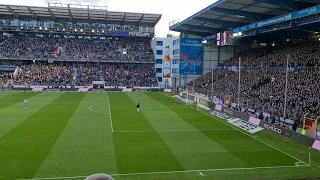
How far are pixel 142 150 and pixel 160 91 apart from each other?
170ft

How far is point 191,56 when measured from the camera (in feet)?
226

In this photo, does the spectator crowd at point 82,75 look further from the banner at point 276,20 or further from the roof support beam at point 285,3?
the roof support beam at point 285,3

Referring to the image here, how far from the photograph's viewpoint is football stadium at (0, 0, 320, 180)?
18.7m

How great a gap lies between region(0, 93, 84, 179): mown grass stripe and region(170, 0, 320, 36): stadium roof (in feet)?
86.3

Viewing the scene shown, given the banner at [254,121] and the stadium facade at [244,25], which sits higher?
the stadium facade at [244,25]

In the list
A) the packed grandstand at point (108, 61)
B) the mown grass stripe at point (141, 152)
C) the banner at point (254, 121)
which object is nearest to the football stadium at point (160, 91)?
the mown grass stripe at point (141, 152)

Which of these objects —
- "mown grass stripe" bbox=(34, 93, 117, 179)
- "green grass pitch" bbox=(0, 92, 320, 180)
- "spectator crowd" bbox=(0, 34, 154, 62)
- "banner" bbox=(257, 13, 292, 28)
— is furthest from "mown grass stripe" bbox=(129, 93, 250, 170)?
"spectator crowd" bbox=(0, 34, 154, 62)

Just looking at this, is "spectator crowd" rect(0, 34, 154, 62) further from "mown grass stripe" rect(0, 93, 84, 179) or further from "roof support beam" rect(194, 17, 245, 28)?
"mown grass stripe" rect(0, 93, 84, 179)

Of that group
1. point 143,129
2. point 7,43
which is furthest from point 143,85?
point 143,129

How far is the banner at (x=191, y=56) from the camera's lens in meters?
68.6

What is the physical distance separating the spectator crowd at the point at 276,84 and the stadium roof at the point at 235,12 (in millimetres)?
6645

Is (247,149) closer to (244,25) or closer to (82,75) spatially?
(244,25)

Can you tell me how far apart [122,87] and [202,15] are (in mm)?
28460

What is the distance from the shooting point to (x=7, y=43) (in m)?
78.6
